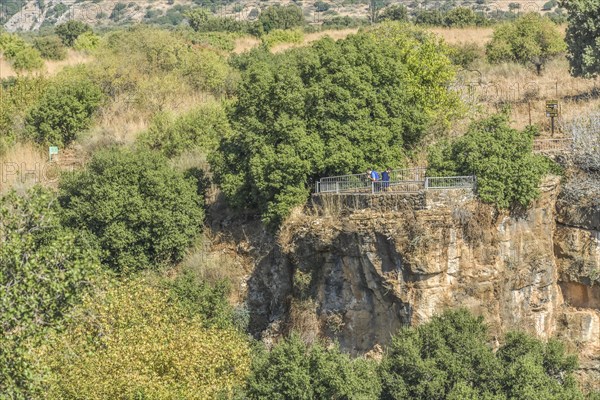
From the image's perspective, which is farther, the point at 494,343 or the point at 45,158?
the point at 45,158

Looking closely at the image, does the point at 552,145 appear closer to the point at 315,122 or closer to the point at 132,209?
the point at 315,122

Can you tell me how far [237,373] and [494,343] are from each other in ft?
24.8

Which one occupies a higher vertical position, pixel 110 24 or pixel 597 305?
pixel 597 305

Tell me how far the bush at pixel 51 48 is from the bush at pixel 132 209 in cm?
3333

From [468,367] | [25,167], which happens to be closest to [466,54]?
[25,167]

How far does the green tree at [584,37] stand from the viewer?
1900 inches

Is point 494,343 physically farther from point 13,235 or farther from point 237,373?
point 13,235

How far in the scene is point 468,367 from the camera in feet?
105

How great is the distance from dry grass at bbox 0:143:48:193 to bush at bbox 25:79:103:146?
761 mm

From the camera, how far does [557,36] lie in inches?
2402

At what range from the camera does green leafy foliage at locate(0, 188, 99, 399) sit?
27375 mm

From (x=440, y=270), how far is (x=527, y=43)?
2864 cm

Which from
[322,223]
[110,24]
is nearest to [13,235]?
[322,223]

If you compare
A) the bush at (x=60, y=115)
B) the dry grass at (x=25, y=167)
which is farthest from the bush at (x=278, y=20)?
the dry grass at (x=25, y=167)
